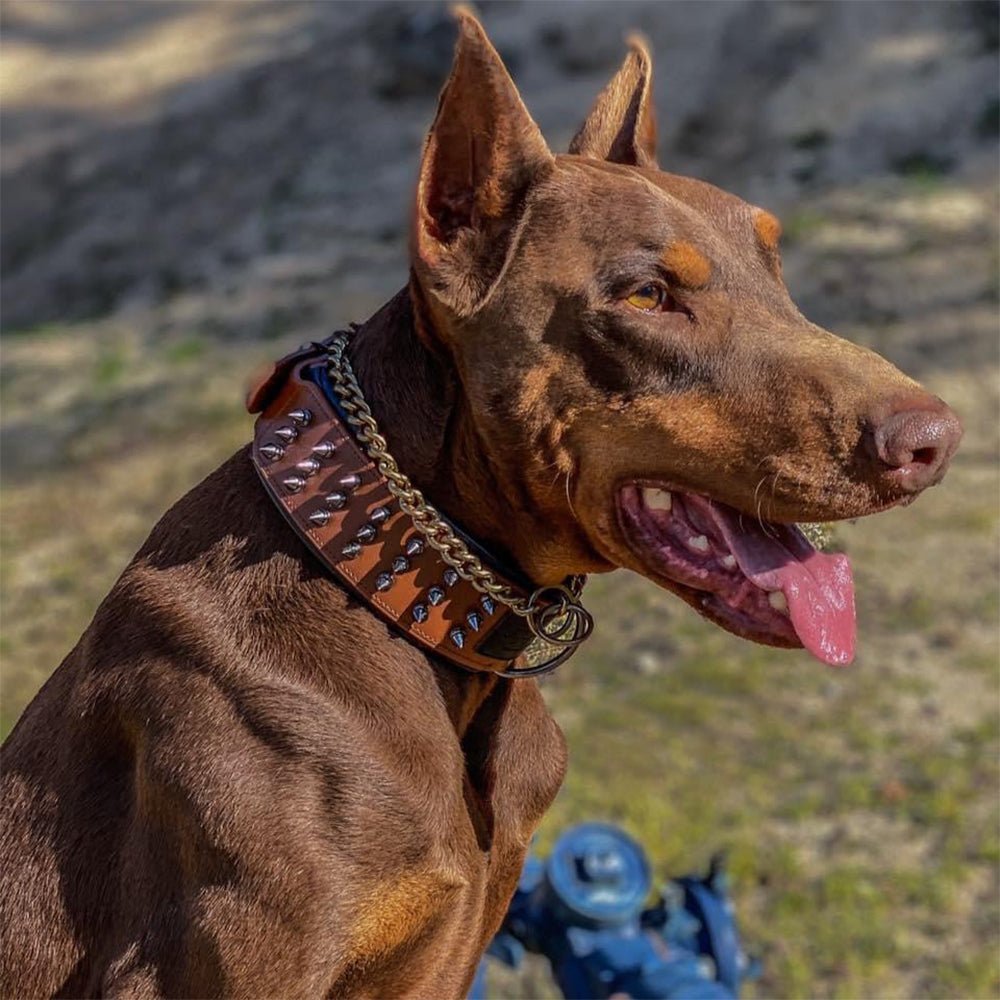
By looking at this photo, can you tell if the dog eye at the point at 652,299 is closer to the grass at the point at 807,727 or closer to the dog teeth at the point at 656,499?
the dog teeth at the point at 656,499

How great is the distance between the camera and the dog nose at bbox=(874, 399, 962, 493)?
2275 mm

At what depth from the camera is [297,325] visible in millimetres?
9523

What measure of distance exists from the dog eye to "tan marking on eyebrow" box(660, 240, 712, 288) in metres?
0.03

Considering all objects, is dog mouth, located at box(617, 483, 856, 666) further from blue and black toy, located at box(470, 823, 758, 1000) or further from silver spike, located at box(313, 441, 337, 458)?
blue and black toy, located at box(470, 823, 758, 1000)

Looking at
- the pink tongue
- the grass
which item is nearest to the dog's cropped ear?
the pink tongue

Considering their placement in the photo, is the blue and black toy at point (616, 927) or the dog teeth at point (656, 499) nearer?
the dog teeth at point (656, 499)

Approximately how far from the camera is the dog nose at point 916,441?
7.47ft

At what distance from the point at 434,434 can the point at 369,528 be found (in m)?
0.21

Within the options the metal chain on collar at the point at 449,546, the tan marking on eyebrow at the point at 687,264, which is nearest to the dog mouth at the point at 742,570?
the metal chain on collar at the point at 449,546

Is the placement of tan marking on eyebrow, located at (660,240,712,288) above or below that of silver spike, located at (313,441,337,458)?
below

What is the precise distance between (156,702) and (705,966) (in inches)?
70.9

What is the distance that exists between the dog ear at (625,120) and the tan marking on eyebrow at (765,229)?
1.05ft

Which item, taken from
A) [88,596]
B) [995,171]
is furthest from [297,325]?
[995,171]

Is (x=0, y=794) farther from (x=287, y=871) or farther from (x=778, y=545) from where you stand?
(x=778, y=545)
